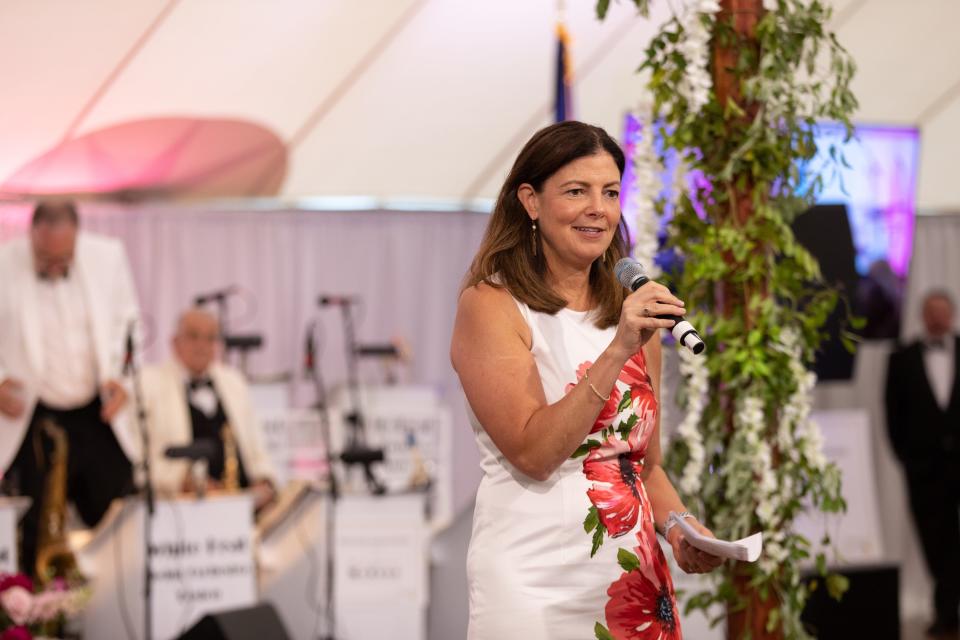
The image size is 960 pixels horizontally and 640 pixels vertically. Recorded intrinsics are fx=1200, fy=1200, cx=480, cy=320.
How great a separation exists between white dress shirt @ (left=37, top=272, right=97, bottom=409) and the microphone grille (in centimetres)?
424

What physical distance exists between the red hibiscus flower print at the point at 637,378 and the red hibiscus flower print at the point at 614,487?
3.0 inches

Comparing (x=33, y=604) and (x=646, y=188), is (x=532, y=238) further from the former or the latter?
(x=33, y=604)

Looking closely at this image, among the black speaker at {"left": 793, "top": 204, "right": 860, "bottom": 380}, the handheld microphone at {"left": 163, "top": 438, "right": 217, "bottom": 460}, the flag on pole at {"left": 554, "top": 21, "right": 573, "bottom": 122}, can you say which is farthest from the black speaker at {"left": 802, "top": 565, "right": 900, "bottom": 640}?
the handheld microphone at {"left": 163, "top": 438, "right": 217, "bottom": 460}

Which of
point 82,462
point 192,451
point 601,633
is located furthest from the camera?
point 82,462

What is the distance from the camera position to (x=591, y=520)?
201 centimetres

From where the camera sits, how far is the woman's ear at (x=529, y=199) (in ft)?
6.93

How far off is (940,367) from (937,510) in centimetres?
88

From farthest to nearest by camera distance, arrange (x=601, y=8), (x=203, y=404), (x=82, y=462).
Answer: (x=203, y=404), (x=82, y=462), (x=601, y=8)

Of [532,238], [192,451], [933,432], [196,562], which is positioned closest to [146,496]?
[192,451]

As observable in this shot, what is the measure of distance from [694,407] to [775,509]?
→ 32 cm

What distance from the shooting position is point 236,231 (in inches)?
315

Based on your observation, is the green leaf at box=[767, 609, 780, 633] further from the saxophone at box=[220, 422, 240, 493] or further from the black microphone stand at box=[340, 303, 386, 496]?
the saxophone at box=[220, 422, 240, 493]

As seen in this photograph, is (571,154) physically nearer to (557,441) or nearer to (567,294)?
(567,294)

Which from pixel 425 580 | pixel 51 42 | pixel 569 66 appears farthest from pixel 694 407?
pixel 51 42
